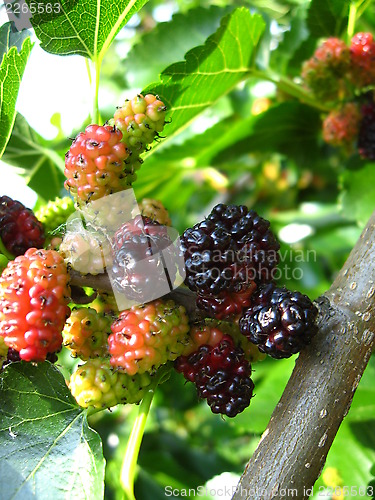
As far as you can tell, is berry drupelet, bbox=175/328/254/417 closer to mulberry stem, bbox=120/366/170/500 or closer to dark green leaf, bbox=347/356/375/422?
mulberry stem, bbox=120/366/170/500

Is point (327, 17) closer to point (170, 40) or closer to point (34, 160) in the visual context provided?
point (170, 40)

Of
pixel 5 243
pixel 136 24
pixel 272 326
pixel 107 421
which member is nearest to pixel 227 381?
pixel 272 326

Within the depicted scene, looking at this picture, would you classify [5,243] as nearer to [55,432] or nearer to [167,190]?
[55,432]

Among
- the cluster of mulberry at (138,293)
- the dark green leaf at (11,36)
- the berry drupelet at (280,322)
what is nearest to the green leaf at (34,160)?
the dark green leaf at (11,36)

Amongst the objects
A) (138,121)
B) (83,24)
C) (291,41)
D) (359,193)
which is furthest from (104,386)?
(291,41)

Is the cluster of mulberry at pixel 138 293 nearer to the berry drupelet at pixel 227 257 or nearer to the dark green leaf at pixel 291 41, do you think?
the berry drupelet at pixel 227 257
